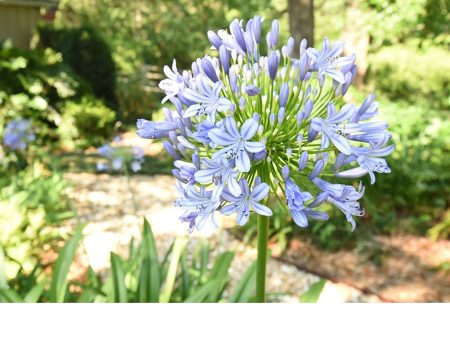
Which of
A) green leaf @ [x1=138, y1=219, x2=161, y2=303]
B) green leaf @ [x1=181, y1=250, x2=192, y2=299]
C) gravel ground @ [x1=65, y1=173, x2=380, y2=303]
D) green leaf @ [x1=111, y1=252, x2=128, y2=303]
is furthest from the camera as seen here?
gravel ground @ [x1=65, y1=173, x2=380, y2=303]

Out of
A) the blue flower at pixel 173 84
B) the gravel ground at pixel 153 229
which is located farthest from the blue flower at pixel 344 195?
the gravel ground at pixel 153 229

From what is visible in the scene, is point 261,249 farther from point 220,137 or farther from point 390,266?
point 390,266

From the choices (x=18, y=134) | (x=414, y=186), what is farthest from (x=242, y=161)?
(x=414, y=186)

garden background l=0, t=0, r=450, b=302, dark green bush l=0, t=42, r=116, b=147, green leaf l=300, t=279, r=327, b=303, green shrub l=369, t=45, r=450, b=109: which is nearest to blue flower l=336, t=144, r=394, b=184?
garden background l=0, t=0, r=450, b=302

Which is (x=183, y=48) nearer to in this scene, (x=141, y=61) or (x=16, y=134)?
(x=141, y=61)

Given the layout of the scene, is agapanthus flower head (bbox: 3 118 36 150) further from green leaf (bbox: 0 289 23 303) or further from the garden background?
green leaf (bbox: 0 289 23 303)

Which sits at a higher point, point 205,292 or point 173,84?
point 173,84
